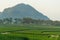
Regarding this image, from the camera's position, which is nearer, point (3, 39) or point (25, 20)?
point (3, 39)

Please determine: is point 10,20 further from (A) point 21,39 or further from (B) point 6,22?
(A) point 21,39

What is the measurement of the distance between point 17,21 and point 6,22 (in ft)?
43.1

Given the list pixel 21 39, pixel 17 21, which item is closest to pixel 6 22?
Result: pixel 17 21

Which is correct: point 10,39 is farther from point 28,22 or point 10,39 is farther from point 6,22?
point 28,22

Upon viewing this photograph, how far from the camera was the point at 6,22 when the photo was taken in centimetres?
10031

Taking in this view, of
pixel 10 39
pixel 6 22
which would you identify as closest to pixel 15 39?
pixel 10 39

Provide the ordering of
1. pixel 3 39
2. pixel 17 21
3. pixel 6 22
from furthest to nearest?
pixel 17 21, pixel 6 22, pixel 3 39

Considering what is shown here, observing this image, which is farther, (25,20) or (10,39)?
(25,20)

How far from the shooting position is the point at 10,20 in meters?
106

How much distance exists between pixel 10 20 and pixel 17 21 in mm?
7683

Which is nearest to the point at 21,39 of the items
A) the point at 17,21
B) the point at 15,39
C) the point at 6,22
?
the point at 15,39

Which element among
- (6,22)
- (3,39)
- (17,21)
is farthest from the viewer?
(17,21)

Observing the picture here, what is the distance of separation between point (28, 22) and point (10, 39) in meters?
94.1

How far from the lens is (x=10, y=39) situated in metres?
22.6
